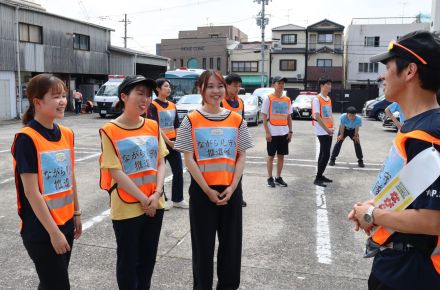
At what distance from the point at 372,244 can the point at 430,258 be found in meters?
0.28

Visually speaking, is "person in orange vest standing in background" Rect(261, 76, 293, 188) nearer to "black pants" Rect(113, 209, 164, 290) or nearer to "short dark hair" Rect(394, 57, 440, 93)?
"black pants" Rect(113, 209, 164, 290)

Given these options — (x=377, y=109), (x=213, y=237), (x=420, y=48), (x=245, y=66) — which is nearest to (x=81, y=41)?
(x=377, y=109)

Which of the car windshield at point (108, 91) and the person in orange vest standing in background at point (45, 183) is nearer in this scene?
the person in orange vest standing in background at point (45, 183)

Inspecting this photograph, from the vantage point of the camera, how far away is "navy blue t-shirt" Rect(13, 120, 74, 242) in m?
2.54

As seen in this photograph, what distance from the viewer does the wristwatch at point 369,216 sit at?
1961 mm

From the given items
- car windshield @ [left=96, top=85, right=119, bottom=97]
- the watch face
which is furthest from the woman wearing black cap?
car windshield @ [left=96, top=85, right=119, bottom=97]

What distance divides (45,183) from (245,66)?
2210 inches

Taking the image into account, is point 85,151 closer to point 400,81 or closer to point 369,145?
point 369,145

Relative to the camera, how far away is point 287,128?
7555 mm

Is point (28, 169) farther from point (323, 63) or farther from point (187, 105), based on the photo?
point (323, 63)

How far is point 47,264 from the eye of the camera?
2.60m

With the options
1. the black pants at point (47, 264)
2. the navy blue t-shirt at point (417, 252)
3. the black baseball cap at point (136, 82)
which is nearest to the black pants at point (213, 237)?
the black baseball cap at point (136, 82)

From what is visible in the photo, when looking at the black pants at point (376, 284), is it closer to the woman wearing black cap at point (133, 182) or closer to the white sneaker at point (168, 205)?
the woman wearing black cap at point (133, 182)

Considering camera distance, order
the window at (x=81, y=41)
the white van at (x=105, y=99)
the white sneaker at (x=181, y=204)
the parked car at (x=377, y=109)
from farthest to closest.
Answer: the window at (x=81, y=41)
the white van at (x=105, y=99)
the parked car at (x=377, y=109)
the white sneaker at (x=181, y=204)
